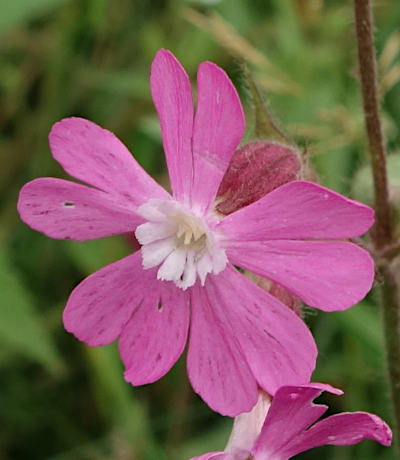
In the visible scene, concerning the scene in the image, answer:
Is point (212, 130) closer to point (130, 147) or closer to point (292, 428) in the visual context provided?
point (292, 428)

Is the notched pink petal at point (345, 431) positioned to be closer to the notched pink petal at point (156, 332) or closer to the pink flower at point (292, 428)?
the pink flower at point (292, 428)

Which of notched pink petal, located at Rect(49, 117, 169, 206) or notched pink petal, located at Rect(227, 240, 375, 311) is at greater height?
notched pink petal, located at Rect(227, 240, 375, 311)

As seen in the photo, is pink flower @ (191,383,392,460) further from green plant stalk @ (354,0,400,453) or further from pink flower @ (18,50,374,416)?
green plant stalk @ (354,0,400,453)

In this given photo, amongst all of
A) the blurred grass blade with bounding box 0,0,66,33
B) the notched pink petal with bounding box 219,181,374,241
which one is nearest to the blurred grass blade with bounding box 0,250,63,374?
the blurred grass blade with bounding box 0,0,66,33

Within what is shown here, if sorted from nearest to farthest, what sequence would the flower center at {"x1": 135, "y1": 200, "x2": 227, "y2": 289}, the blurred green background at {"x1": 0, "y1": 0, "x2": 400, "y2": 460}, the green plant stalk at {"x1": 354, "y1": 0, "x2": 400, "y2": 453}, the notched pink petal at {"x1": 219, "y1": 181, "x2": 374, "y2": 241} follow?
1. the notched pink petal at {"x1": 219, "y1": 181, "x2": 374, "y2": 241}
2. the flower center at {"x1": 135, "y1": 200, "x2": 227, "y2": 289}
3. the green plant stalk at {"x1": 354, "y1": 0, "x2": 400, "y2": 453}
4. the blurred green background at {"x1": 0, "y1": 0, "x2": 400, "y2": 460}

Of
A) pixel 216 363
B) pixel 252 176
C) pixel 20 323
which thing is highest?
pixel 252 176

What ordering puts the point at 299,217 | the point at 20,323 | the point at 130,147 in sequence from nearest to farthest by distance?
1. the point at 299,217
2. the point at 20,323
3. the point at 130,147

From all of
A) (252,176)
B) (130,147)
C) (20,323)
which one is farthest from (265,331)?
(130,147)

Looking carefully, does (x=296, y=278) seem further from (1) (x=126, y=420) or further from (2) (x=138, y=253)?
(1) (x=126, y=420)
